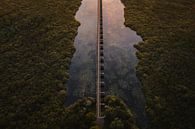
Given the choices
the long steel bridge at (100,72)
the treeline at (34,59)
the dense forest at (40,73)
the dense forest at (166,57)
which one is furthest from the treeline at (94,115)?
the dense forest at (166,57)

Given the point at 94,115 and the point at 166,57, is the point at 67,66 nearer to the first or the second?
the point at 94,115

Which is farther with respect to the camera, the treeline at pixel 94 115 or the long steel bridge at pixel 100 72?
the long steel bridge at pixel 100 72

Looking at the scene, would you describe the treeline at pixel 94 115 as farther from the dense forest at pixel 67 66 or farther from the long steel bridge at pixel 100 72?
the long steel bridge at pixel 100 72

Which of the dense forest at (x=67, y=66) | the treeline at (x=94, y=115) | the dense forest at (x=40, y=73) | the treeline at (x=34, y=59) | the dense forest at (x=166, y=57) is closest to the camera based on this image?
the treeline at (x=94, y=115)

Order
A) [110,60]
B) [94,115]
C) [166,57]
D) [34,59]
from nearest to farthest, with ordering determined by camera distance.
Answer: [94,115] → [34,59] → [166,57] → [110,60]

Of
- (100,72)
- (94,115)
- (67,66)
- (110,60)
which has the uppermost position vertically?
(110,60)

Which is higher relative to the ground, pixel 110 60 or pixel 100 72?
pixel 110 60

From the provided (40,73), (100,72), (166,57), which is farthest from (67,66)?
(166,57)
